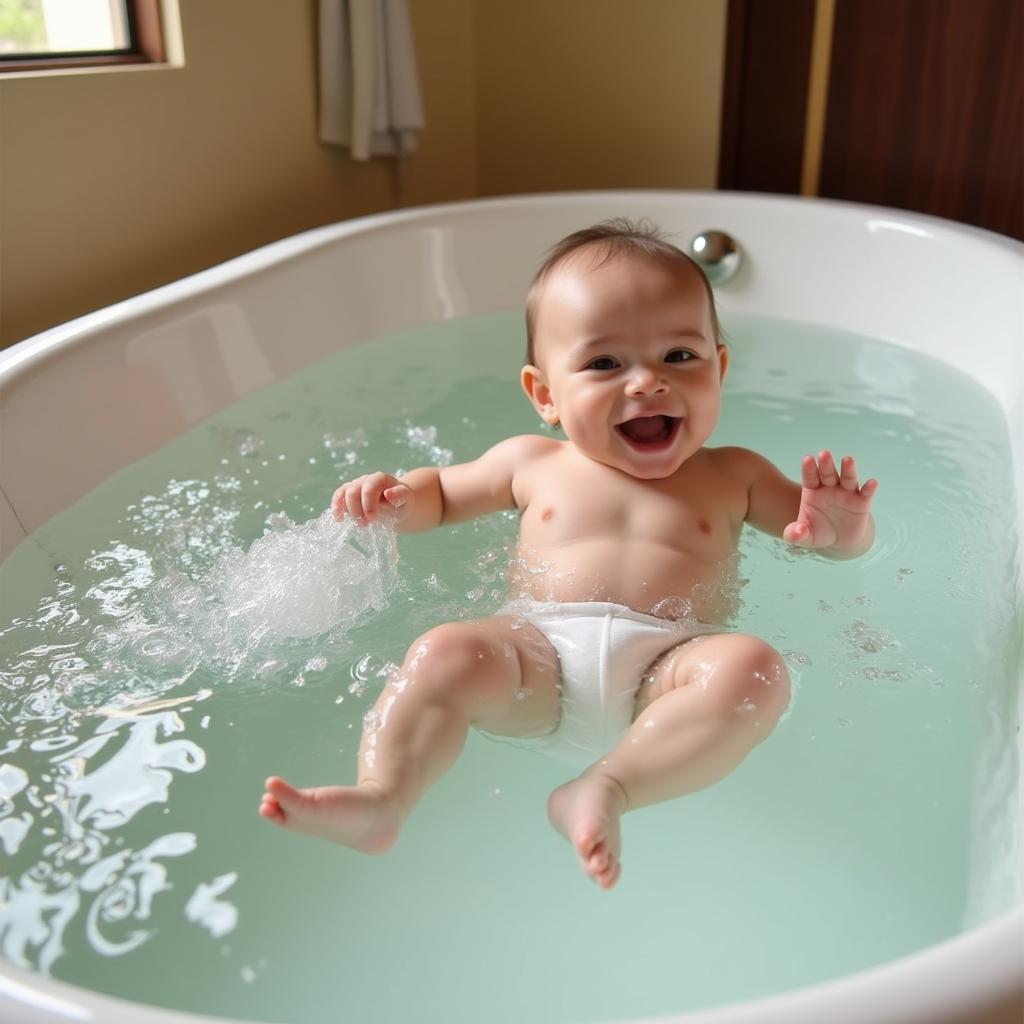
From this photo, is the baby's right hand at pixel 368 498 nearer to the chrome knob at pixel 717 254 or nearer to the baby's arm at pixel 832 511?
the baby's arm at pixel 832 511

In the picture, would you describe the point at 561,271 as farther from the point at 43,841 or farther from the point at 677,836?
the point at 43,841

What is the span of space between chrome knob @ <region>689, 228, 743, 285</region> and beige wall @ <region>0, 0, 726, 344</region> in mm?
637

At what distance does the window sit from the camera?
2182 millimetres

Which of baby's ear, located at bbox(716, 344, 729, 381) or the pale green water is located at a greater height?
baby's ear, located at bbox(716, 344, 729, 381)

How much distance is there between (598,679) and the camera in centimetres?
108

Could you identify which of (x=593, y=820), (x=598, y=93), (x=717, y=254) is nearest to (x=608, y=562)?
(x=593, y=820)

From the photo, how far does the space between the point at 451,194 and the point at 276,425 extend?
156 cm

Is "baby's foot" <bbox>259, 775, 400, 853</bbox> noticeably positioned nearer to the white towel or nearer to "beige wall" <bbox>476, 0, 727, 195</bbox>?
the white towel

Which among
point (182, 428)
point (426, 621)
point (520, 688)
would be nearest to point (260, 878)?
point (520, 688)

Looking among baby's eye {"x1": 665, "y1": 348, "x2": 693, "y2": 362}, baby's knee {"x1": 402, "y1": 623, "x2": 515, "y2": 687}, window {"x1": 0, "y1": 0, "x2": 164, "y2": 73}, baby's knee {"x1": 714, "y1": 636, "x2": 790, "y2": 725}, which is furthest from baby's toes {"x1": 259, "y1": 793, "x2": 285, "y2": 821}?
window {"x1": 0, "y1": 0, "x2": 164, "y2": 73}

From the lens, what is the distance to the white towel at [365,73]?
8.25 feet

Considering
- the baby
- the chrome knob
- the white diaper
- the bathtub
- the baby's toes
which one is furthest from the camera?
the chrome knob

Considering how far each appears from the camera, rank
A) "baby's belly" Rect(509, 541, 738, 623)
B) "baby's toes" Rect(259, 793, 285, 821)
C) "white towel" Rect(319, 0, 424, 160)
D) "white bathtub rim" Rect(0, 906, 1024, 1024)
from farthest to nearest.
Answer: "white towel" Rect(319, 0, 424, 160) → "baby's belly" Rect(509, 541, 738, 623) → "baby's toes" Rect(259, 793, 285, 821) → "white bathtub rim" Rect(0, 906, 1024, 1024)

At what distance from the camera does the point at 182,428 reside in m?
1.72
